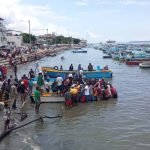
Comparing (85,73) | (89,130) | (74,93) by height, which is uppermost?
(74,93)

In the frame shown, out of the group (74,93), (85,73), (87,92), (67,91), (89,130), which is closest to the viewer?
(89,130)

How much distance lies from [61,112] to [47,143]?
6.10 m

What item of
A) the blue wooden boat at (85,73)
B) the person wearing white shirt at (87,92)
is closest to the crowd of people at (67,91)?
the person wearing white shirt at (87,92)

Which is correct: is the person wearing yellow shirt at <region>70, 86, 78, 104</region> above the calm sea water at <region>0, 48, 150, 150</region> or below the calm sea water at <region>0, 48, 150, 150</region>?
above

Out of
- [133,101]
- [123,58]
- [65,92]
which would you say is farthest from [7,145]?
[123,58]

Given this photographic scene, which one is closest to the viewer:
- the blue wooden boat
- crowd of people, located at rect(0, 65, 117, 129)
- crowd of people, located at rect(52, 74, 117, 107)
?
crowd of people, located at rect(0, 65, 117, 129)

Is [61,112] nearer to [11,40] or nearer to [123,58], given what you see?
[123,58]

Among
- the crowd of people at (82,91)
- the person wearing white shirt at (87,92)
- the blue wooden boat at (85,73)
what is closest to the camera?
the crowd of people at (82,91)

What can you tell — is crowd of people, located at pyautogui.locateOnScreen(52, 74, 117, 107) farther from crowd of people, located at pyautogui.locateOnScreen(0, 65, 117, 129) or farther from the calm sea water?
the calm sea water

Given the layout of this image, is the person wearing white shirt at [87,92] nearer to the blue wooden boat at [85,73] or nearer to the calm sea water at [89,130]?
the calm sea water at [89,130]

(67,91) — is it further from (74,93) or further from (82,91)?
(82,91)

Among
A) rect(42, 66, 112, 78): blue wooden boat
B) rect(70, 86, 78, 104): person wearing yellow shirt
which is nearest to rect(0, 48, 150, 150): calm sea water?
rect(70, 86, 78, 104): person wearing yellow shirt

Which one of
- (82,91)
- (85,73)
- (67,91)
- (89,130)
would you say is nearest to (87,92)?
(82,91)

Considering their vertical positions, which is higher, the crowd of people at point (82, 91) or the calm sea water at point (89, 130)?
the crowd of people at point (82, 91)
